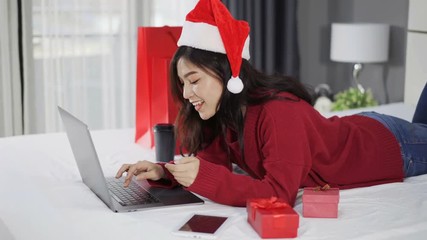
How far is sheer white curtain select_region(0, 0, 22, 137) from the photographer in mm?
3762

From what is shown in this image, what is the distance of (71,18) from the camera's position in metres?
3.96

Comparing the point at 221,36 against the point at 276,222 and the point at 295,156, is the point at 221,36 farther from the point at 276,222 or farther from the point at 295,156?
the point at 276,222

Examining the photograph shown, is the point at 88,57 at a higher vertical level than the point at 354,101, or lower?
higher

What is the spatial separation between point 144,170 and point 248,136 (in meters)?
0.33

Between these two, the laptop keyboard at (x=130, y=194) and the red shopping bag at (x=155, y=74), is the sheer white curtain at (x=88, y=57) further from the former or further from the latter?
the laptop keyboard at (x=130, y=194)

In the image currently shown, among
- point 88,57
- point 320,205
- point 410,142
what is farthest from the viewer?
point 88,57

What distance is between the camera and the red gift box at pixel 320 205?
65.3 inches

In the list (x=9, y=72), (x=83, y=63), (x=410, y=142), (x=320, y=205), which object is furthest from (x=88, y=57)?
(x=320, y=205)

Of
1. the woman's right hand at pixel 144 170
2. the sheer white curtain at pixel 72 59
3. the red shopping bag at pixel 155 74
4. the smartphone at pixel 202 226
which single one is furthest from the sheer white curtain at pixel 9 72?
the smartphone at pixel 202 226

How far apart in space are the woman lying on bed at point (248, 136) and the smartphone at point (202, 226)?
13 cm

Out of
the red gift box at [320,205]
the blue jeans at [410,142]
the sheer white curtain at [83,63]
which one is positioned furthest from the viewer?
the sheer white curtain at [83,63]

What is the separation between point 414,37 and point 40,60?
2.24 m

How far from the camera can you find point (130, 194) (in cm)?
187

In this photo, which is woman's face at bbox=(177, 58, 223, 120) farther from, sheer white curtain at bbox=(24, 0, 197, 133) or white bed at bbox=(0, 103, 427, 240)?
sheer white curtain at bbox=(24, 0, 197, 133)
